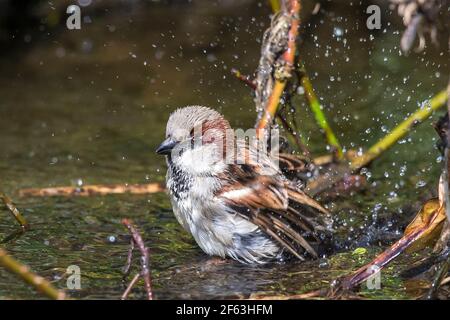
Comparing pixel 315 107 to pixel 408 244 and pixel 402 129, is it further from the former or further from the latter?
pixel 408 244

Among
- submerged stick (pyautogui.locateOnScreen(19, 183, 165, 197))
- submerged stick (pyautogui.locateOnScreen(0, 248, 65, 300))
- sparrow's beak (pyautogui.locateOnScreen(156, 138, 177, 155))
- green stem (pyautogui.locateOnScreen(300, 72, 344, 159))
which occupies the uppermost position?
green stem (pyautogui.locateOnScreen(300, 72, 344, 159))

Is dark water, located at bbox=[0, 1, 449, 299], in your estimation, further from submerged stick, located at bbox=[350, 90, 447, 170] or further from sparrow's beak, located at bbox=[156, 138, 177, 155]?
sparrow's beak, located at bbox=[156, 138, 177, 155]

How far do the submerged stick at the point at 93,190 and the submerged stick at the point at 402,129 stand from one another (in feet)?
4.43

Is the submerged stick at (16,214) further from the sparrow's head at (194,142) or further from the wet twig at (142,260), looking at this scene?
the wet twig at (142,260)

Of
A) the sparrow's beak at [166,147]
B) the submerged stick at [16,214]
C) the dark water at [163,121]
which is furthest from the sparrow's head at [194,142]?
the submerged stick at [16,214]

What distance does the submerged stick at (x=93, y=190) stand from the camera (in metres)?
5.62

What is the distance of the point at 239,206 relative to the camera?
15.2ft

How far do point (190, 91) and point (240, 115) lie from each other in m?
0.80

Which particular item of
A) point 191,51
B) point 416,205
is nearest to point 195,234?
point 416,205

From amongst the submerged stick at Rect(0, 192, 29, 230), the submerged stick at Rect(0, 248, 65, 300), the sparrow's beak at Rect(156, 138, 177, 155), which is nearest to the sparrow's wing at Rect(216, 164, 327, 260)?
the sparrow's beak at Rect(156, 138, 177, 155)

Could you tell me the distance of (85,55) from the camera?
8.40 meters

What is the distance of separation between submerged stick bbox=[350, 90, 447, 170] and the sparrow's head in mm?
1082

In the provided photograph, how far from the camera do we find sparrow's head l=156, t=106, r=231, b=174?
4.73 m

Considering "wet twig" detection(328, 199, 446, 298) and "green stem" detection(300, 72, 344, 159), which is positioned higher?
"green stem" detection(300, 72, 344, 159)
